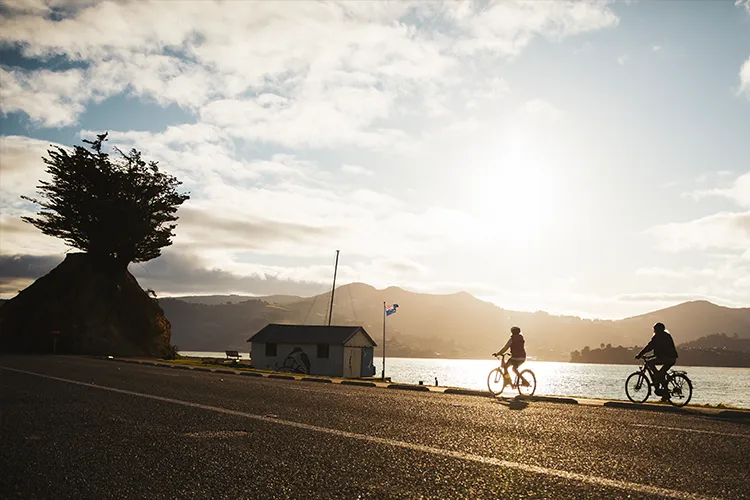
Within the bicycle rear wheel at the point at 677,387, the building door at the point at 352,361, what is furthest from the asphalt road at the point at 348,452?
the building door at the point at 352,361

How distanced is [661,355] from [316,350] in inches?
1835

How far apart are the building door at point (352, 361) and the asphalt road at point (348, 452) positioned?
4914cm

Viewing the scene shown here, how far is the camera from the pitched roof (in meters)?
61.2

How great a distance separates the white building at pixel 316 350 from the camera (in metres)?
60.1

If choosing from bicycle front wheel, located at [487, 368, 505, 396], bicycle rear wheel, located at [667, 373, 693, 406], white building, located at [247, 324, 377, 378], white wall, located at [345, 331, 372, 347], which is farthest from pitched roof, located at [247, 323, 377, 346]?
bicycle rear wheel, located at [667, 373, 693, 406]

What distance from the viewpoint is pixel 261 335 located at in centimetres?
6531

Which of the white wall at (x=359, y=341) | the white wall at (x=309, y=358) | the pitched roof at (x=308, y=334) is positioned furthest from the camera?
the pitched roof at (x=308, y=334)

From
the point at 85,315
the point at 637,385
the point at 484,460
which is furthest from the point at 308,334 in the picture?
the point at 484,460

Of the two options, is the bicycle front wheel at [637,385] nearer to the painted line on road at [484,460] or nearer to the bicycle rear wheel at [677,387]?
the bicycle rear wheel at [677,387]

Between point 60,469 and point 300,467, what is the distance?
2.41 meters

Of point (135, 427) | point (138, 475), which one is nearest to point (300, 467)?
point (138, 475)

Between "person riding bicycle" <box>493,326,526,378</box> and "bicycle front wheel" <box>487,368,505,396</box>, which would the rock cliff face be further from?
"person riding bicycle" <box>493,326,526,378</box>

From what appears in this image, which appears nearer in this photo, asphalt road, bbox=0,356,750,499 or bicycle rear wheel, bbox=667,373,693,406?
asphalt road, bbox=0,356,750,499

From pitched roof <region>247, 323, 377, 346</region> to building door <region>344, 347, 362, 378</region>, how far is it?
143 centimetres
